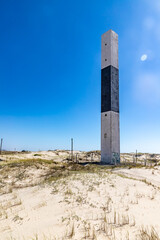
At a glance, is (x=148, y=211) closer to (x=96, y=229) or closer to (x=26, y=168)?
(x=96, y=229)

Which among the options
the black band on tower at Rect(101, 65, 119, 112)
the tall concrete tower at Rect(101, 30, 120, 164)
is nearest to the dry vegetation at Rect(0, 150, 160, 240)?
the tall concrete tower at Rect(101, 30, 120, 164)

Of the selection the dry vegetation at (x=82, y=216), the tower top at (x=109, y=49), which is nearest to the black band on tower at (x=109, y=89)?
the tower top at (x=109, y=49)

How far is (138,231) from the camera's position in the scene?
3758 millimetres

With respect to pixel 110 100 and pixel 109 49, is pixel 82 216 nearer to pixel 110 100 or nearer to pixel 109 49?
pixel 110 100

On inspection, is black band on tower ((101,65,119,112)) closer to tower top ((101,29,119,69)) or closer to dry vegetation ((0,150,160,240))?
tower top ((101,29,119,69))

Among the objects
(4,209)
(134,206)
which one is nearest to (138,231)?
(134,206)

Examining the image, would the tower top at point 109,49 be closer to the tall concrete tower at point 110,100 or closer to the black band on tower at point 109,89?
the tall concrete tower at point 110,100

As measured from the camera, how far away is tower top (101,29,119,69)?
89.6 ft

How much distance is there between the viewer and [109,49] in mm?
27312

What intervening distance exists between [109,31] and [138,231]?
105ft

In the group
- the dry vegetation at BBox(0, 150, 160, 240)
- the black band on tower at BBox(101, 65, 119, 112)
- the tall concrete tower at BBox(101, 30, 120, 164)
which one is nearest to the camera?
the dry vegetation at BBox(0, 150, 160, 240)

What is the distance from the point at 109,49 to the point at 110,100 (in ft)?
34.3

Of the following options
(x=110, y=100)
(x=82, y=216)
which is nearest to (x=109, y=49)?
(x=110, y=100)

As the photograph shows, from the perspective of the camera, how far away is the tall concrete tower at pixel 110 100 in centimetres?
2494
